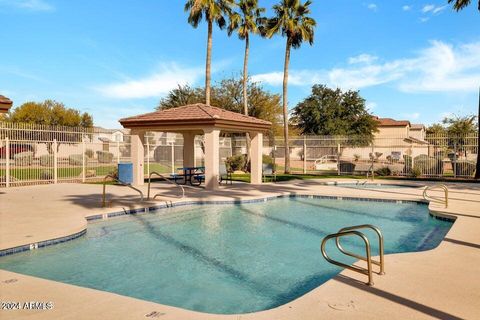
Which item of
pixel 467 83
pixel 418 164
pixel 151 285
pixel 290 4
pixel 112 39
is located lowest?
pixel 151 285

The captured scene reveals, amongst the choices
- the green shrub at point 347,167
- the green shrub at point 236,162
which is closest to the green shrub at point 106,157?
the green shrub at point 236,162

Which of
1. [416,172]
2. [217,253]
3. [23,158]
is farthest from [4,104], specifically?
[416,172]

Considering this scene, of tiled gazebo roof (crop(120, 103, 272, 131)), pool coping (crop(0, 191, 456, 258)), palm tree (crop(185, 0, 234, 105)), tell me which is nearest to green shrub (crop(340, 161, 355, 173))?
tiled gazebo roof (crop(120, 103, 272, 131))

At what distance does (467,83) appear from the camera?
26.6 meters

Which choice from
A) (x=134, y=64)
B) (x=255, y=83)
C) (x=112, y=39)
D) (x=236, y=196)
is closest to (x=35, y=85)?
(x=134, y=64)

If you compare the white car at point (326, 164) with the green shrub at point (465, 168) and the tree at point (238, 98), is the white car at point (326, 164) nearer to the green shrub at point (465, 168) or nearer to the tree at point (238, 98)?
the green shrub at point (465, 168)

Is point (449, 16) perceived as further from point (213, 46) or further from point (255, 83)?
point (255, 83)

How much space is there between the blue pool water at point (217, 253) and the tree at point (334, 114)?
3712 cm

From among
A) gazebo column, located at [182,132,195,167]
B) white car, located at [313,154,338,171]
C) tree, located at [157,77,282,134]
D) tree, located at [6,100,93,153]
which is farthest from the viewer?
tree, located at [6,100,93,153]

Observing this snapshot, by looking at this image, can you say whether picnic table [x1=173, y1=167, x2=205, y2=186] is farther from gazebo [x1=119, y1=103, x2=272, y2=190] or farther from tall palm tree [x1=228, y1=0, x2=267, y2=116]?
tall palm tree [x1=228, y1=0, x2=267, y2=116]

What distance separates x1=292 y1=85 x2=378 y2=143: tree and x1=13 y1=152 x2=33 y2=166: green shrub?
119 ft

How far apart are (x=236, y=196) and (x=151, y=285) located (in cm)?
793

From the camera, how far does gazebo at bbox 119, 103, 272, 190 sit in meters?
15.8

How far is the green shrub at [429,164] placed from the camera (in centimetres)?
2269
